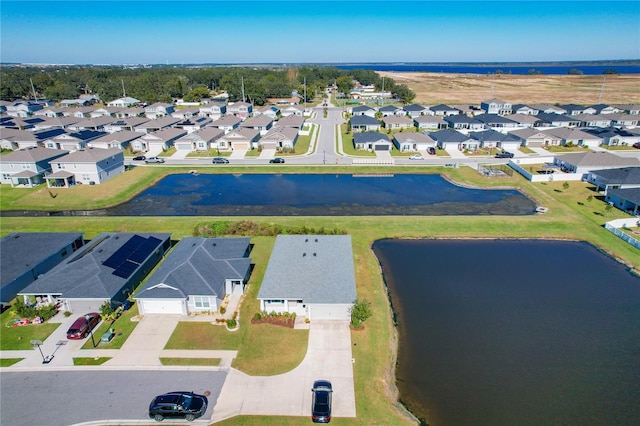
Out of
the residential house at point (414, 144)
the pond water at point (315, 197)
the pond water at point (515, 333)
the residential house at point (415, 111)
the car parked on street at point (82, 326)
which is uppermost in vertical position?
the residential house at point (415, 111)

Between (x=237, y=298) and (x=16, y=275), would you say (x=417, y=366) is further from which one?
(x=16, y=275)

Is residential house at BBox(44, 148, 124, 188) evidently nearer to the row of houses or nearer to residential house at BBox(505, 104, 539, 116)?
the row of houses

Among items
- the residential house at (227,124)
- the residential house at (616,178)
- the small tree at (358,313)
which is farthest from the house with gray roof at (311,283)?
the residential house at (227,124)

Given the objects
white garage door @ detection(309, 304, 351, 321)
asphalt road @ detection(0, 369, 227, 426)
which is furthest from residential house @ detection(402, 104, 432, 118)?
asphalt road @ detection(0, 369, 227, 426)

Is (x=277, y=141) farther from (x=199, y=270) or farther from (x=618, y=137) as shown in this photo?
→ (x=618, y=137)

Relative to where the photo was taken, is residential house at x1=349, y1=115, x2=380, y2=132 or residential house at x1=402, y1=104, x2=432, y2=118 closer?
residential house at x1=349, y1=115, x2=380, y2=132

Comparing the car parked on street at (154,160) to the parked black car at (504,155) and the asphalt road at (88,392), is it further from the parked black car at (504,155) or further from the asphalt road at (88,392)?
the parked black car at (504,155)

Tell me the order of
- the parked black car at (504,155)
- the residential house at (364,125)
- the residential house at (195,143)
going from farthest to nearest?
the residential house at (364,125), the residential house at (195,143), the parked black car at (504,155)
